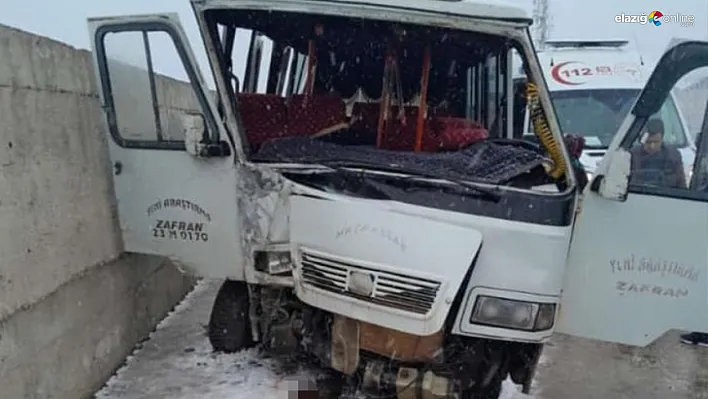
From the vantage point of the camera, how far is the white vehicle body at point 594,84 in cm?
813

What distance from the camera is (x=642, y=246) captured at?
3.62m

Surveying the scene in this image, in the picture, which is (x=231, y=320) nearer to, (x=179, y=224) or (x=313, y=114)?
(x=179, y=224)

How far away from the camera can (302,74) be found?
5.17 metres

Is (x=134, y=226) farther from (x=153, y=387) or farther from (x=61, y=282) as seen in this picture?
(x=153, y=387)

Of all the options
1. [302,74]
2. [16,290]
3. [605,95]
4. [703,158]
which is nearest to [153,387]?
[16,290]

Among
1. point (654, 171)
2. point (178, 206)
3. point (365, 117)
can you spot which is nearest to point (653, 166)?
point (654, 171)

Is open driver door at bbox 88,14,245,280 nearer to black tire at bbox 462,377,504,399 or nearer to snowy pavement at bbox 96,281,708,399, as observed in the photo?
snowy pavement at bbox 96,281,708,399

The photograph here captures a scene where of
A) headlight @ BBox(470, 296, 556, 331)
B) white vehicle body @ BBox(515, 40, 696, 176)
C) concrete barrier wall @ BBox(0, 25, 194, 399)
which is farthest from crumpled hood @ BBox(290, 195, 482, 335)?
white vehicle body @ BBox(515, 40, 696, 176)

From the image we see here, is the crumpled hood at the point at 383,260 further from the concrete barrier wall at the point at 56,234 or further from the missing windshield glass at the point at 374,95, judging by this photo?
the concrete barrier wall at the point at 56,234

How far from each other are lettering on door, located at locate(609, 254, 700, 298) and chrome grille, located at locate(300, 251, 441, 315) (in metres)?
0.97

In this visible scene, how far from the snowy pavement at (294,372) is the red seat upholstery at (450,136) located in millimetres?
1576

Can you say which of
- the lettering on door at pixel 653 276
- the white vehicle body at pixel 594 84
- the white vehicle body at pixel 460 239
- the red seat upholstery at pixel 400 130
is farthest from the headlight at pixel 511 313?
the white vehicle body at pixel 594 84

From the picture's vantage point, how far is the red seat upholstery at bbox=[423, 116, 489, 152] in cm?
441

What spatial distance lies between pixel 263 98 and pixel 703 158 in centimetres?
255
